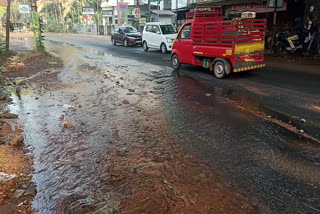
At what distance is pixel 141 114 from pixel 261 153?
9.47ft

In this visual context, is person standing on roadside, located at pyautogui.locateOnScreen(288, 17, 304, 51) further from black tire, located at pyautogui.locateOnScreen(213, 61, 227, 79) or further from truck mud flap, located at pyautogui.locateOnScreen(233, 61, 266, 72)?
black tire, located at pyautogui.locateOnScreen(213, 61, 227, 79)

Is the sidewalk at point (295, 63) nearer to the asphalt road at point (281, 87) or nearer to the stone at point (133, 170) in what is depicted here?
the asphalt road at point (281, 87)

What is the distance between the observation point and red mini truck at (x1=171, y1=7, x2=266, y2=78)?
8766mm

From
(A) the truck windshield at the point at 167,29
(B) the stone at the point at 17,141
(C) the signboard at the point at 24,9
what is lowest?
(B) the stone at the point at 17,141

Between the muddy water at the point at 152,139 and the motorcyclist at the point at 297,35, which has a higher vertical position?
the motorcyclist at the point at 297,35

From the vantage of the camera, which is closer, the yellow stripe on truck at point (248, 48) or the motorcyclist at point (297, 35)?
the yellow stripe on truck at point (248, 48)

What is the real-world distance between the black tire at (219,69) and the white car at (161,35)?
8.26m

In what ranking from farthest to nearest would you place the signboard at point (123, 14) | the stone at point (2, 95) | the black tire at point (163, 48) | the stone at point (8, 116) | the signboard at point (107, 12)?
the signboard at point (107, 12), the signboard at point (123, 14), the black tire at point (163, 48), the stone at point (2, 95), the stone at point (8, 116)

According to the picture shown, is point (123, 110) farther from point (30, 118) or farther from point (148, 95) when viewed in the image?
point (30, 118)

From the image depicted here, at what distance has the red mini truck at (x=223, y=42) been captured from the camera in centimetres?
877

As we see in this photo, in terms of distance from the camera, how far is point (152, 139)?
477 cm

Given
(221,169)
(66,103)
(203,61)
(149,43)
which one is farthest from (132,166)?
(149,43)

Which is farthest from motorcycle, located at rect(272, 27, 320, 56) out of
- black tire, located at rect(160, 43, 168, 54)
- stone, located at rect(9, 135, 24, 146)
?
stone, located at rect(9, 135, 24, 146)

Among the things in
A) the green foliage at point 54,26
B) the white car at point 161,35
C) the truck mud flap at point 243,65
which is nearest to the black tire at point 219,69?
the truck mud flap at point 243,65
